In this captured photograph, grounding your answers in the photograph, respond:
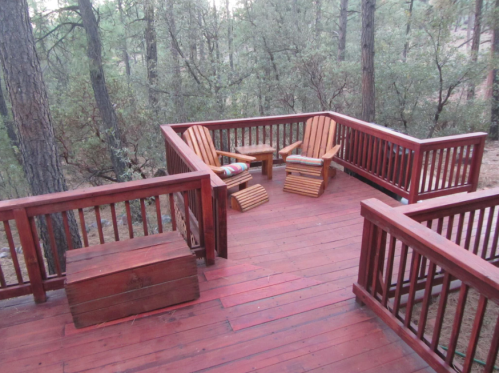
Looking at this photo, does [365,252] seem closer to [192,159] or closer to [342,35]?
[192,159]

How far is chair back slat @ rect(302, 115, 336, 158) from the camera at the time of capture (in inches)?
212

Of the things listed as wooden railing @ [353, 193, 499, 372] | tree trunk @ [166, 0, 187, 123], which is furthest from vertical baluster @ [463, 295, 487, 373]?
tree trunk @ [166, 0, 187, 123]

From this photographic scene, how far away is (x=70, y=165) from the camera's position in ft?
30.5

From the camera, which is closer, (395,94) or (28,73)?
(28,73)

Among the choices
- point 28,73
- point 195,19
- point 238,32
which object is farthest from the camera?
point 238,32

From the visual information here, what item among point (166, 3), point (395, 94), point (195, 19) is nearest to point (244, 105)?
point (195, 19)

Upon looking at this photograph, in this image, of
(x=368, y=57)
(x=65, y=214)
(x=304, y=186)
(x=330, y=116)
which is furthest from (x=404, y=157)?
(x=368, y=57)

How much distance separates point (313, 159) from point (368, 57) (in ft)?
13.1

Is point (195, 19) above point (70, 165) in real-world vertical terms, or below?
above

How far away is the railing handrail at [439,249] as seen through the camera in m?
1.64

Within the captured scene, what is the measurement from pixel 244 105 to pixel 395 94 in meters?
4.10

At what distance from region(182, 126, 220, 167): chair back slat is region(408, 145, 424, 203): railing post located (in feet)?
7.74

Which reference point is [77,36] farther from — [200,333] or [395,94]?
[200,333]

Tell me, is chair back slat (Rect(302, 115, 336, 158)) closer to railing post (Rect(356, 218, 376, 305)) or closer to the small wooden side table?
the small wooden side table
